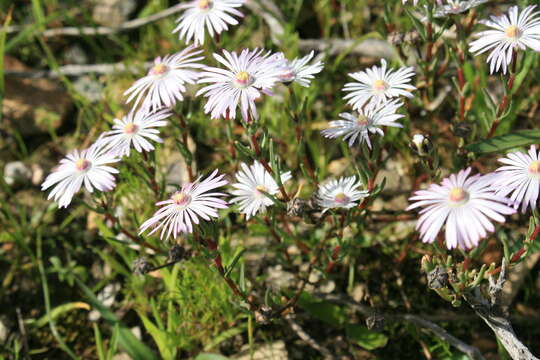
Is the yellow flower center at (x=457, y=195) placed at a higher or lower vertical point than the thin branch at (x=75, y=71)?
lower

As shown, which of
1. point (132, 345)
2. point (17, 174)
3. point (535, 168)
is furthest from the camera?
point (17, 174)

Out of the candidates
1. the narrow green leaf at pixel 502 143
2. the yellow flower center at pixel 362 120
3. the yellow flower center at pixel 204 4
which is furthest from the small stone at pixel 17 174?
the narrow green leaf at pixel 502 143

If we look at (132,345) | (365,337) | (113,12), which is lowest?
(365,337)

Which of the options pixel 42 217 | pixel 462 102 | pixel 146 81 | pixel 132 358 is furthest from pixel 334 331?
pixel 42 217

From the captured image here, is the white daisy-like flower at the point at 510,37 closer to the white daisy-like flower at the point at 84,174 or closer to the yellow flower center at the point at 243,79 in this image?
the yellow flower center at the point at 243,79

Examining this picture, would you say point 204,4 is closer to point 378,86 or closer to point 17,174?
point 378,86

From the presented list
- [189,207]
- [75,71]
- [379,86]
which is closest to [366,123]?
[379,86]
